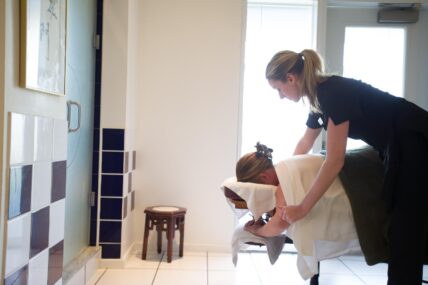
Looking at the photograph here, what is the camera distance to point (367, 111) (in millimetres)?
1319

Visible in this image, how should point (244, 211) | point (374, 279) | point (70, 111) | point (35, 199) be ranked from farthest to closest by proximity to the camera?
1. point (374, 279)
2. point (70, 111)
3. point (244, 211)
4. point (35, 199)

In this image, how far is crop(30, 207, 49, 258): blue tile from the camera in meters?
1.20

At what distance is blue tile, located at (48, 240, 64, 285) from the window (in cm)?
157

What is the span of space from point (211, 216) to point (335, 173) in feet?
5.11

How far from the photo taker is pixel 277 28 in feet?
8.90

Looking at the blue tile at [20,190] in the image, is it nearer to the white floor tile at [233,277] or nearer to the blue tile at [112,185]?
the blue tile at [112,185]

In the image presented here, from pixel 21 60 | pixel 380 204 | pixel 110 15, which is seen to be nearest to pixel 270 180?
pixel 380 204

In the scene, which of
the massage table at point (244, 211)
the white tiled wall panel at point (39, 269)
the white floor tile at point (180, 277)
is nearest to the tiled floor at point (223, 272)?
A: the white floor tile at point (180, 277)

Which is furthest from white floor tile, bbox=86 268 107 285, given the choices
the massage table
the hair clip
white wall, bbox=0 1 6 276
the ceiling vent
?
the ceiling vent

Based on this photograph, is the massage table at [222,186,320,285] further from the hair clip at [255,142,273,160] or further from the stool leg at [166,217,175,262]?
the stool leg at [166,217,175,262]

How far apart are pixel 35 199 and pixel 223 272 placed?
140cm

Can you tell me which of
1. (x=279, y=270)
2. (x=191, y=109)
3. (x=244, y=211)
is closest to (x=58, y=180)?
(x=244, y=211)

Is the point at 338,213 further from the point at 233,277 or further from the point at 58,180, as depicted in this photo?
the point at 233,277

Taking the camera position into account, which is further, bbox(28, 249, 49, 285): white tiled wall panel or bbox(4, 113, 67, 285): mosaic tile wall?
bbox(28, 249, 49, 285): white tiled wall panel
